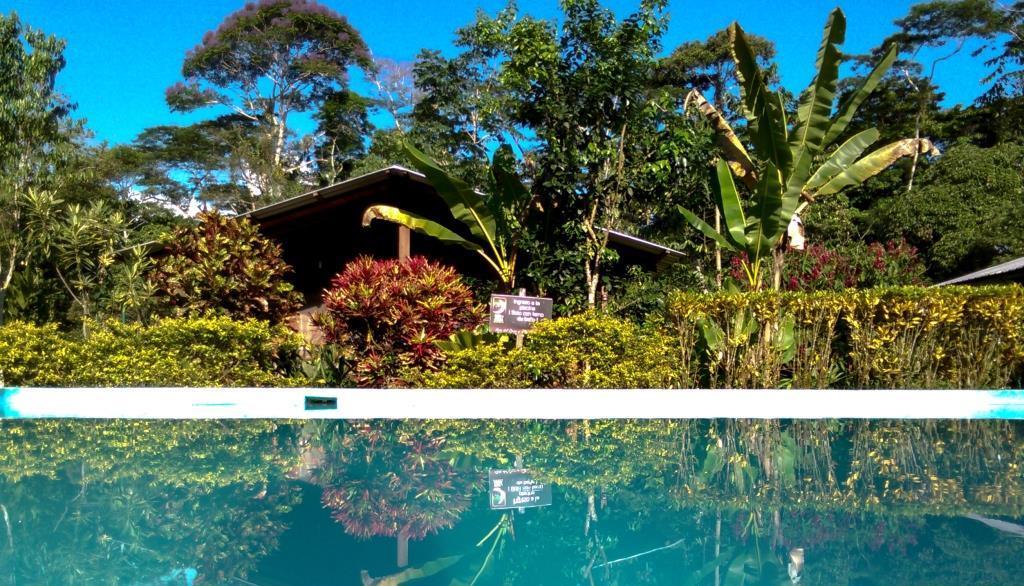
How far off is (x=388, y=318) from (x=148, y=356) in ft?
11.1

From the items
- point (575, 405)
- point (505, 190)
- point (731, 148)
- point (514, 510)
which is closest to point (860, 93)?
point (731, 148)

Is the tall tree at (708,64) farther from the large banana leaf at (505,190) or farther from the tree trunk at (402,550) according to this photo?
the tree trunk at (402,550)

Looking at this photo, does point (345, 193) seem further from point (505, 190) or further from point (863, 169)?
point (863, 169)

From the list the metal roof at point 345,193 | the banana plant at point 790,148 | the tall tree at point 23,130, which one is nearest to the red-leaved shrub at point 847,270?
the metal roof at point 345,193

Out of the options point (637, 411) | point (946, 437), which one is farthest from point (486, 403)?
point (946, 437)

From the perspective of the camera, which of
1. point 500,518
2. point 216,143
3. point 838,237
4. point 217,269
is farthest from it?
point 216,143

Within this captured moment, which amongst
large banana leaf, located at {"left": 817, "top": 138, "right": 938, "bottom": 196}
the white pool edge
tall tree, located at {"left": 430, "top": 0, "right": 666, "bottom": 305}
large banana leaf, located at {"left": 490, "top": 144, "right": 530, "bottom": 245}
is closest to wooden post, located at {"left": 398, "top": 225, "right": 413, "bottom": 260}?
large banana leaf, located at {"left": 490, "top": 144, "right": 530, "bottom": 245}

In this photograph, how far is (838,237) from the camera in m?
24.7

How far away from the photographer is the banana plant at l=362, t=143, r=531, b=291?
1253 centimetres

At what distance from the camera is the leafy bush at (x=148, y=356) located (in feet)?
35.0

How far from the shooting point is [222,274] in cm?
1178

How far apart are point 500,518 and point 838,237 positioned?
22.7 metres

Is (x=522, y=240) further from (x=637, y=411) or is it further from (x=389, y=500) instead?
(x=389, y=500)

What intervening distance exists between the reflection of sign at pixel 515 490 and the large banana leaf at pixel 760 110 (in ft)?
23.9
